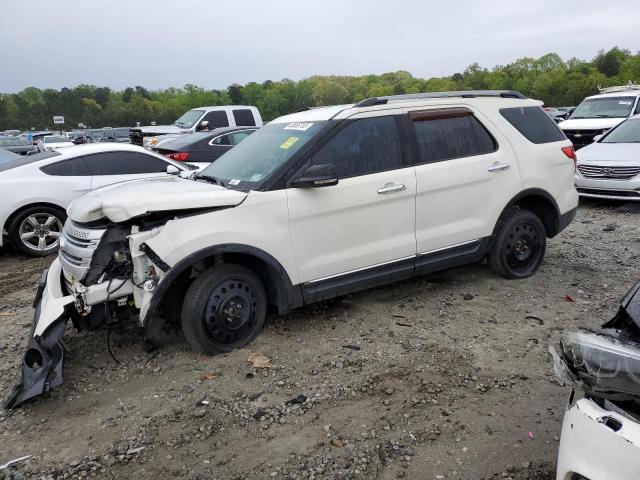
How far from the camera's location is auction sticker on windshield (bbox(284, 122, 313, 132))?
4350mm

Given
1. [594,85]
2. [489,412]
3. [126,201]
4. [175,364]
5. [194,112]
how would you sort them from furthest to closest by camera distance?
[594,85] < [194,112] < [175,364] < [126,201] < [489,412]

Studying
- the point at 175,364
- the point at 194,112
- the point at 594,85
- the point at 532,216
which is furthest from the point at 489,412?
the point at 594,85

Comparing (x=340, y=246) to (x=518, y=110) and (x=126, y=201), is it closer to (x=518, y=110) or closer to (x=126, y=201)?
(x=126, y=201)

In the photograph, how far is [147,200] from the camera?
3588 millimetres

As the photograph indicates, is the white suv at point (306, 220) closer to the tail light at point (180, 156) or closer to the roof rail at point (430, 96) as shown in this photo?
the roof rail at point (430, 96)

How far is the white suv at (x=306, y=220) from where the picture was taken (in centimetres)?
364

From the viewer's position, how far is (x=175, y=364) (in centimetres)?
386

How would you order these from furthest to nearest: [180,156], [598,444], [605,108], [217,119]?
[217,119] → [605,108] → [180,156] → [598,444]

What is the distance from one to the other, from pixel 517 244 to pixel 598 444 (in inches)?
145

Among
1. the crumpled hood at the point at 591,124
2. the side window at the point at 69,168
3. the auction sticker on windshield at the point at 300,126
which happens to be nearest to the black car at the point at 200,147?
the side window at the point at 69,168

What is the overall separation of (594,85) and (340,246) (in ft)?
220

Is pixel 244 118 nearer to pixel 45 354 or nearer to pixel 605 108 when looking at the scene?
pixel 605 108

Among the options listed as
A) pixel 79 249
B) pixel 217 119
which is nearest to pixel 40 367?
pixel 79 249

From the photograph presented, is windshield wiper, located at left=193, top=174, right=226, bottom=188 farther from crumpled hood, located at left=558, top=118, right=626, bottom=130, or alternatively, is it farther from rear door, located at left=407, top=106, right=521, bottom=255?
crumpled hood, located at left=558, top=118, right=626, bottom=130
